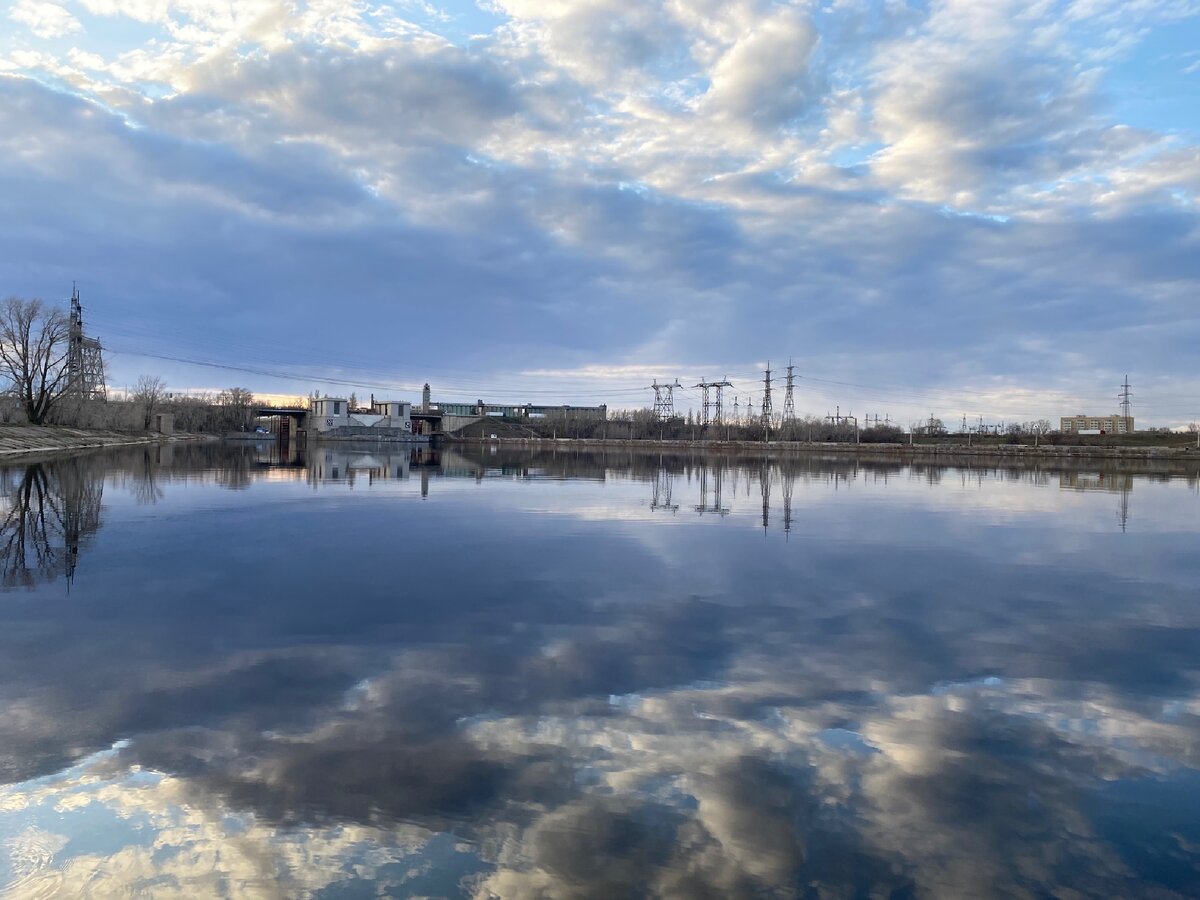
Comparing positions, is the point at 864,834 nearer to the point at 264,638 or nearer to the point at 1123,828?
the point at 1123,828

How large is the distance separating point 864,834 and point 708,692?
2094 mm

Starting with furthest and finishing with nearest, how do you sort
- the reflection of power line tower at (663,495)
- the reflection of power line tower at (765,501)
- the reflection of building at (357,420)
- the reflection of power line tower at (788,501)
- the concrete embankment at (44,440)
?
the reflection of building at (357,420) → the concrete embankment at (44,440) → the reflection of power line tower at (663,495) → the reflection of power line tower at (765,501) → the reflection of power line tower at (788,501)

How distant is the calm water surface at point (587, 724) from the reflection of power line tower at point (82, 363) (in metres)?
62.2

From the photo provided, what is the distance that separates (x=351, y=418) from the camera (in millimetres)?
141000

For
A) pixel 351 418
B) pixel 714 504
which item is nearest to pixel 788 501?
pixel 714 504

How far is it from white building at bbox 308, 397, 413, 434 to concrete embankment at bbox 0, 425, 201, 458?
7430cm

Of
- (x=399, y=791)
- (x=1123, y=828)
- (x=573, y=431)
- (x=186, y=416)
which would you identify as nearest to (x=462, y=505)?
(x=399, y=791)

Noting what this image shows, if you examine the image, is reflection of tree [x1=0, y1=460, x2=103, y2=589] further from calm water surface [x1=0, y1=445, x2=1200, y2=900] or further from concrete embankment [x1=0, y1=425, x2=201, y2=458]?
concrete embankment [x1=0, y1=425, x2=201, y2=458]

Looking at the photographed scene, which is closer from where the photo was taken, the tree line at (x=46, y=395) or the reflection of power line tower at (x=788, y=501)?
the reflection of power line tower at (x=788, y=501)

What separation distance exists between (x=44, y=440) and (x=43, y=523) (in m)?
39.8

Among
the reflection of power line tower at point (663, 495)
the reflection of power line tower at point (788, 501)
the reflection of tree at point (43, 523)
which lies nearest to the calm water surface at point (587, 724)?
the reflection of tree at point (43, 523)

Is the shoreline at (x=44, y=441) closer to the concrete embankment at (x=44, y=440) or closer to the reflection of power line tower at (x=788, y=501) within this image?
the concrete embankment at (x=44, y=440)

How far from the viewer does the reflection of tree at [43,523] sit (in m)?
9.99

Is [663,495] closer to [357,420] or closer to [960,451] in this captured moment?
[960,451]
